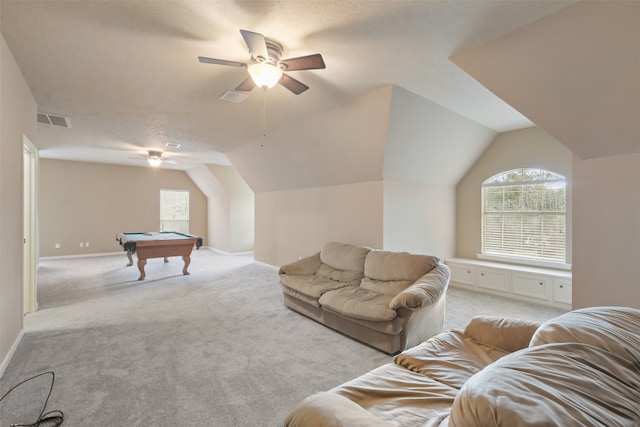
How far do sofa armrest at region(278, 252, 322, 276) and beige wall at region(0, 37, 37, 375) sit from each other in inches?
108

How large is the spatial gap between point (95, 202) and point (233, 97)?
295 inches

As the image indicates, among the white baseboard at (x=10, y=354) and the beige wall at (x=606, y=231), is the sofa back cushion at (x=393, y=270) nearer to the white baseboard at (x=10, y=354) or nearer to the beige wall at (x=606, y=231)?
the beige wall at (x=606, y=231)

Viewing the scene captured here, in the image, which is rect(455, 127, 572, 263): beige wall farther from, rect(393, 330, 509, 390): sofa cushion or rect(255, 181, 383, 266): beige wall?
rect(393, 330, 509, 390): sofa cushion

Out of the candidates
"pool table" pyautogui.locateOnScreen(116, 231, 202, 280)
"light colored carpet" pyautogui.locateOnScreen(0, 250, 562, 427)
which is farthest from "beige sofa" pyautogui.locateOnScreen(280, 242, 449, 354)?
"pool table" pyautogui.locateOnScreen(116, 231, 202, 280)

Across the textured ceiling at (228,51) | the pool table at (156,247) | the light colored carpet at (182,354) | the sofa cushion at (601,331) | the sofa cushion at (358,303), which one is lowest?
the light colored carpet at (182,354)

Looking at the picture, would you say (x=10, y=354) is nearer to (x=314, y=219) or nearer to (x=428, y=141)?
(x=314, y=219)

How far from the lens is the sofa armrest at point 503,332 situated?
1.88 meters

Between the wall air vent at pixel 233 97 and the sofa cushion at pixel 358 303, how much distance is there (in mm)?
2681

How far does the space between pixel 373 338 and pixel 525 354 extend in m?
2.08

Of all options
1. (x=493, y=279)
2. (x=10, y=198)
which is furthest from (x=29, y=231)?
(x=493, y=279)

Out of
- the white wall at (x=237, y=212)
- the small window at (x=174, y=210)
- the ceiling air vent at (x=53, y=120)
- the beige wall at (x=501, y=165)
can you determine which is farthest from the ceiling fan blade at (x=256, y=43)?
the small window at (x=174, y=210)

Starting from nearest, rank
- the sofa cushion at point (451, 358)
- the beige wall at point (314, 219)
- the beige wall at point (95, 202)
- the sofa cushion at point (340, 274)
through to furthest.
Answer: the sofa cushion at point (451, 358), the sofa cushion at point (340, 274), the beige wall at point (314, 219), the beige wall at point (95, 202)

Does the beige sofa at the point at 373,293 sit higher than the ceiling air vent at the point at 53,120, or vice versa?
the ceiling air vent at the point at 53,120

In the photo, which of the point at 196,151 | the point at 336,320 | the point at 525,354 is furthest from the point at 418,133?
the point at 196,151
